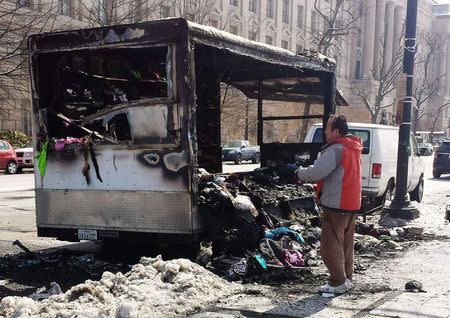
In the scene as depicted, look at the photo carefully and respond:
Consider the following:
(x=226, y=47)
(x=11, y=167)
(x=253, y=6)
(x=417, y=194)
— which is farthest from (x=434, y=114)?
(x=226, y=47)

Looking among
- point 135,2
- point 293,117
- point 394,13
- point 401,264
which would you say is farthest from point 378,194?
point 394,13

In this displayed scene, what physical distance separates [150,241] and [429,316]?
3.26 m

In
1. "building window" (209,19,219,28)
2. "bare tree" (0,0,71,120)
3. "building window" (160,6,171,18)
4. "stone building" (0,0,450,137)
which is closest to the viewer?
"bare tree" (0,0,71,120)

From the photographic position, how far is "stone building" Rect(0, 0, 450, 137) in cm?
3178

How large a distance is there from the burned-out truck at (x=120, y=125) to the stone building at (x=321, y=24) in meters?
17.1

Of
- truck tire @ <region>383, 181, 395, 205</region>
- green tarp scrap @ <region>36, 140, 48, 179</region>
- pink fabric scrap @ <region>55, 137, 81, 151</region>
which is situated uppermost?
pink fabric scrap @ <region>55, 137, 81, 151</region>

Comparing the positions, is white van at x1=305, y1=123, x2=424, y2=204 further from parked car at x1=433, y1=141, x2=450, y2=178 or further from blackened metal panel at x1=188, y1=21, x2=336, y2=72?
parked car at x1=433, y1=141, x2=450, y2=178

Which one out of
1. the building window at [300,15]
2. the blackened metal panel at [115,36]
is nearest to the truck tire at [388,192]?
the blackened metal panel at [115,36]

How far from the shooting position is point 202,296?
207 inches

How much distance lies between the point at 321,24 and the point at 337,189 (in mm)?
62283

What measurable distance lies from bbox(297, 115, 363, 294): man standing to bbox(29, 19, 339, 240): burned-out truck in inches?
59.4

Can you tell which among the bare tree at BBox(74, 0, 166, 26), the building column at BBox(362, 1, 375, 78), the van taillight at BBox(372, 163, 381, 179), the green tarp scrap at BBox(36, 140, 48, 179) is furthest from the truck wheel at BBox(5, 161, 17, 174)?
the building column at BBox(362, 1, 375, 78)

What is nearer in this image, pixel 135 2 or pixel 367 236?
pixel 367 236

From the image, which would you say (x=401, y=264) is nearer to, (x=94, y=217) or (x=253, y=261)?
(x=253, y=261)
